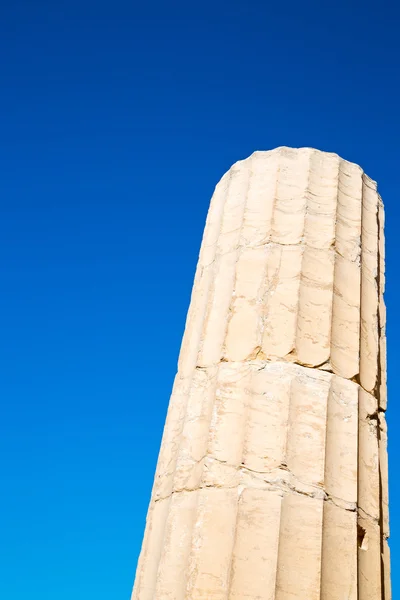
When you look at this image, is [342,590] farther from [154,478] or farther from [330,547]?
[154,478]

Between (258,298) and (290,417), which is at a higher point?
(258,298)

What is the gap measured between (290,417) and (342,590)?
4.54 feet

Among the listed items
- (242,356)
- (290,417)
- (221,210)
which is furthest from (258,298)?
(221,210)

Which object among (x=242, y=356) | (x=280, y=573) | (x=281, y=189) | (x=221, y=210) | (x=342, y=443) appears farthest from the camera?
(x=221, y=210)

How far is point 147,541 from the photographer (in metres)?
5.98

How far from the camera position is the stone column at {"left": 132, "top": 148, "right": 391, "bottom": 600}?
510 centimetres

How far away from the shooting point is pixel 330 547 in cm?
519

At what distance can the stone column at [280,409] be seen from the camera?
5.10 meters

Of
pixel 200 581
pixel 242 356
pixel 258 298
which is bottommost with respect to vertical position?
pixel 200 581

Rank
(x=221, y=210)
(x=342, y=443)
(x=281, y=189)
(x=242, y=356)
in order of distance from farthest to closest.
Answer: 1. (x=221, y=210)
2. (x=281, y=189)
3. (x=242, y=356)
4. (x=342, y=443)

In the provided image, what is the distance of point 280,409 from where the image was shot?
570cm

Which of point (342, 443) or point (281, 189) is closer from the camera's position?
point (342, 443)

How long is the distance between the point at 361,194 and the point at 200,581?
15.5 ft

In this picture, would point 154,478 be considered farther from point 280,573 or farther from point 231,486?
point 280,573
